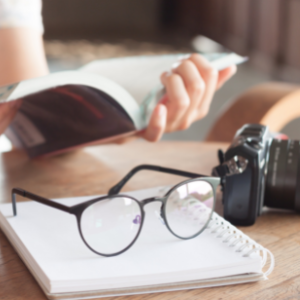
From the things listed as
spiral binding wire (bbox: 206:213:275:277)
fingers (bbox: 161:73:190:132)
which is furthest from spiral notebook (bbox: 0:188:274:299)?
fingers (bbox: 161:73:190:132)

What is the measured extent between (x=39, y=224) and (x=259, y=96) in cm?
62

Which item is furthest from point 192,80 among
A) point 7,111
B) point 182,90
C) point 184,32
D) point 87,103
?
point 184,32

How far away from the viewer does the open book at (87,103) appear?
50 centimetres

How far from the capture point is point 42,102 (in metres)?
0.60

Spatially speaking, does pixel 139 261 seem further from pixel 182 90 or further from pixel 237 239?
pixel 182 90

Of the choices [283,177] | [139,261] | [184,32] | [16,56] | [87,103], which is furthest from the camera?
[184,32]

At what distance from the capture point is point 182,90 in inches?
24.8

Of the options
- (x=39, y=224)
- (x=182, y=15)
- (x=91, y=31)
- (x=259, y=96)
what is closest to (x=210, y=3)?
(x=182, y=15)

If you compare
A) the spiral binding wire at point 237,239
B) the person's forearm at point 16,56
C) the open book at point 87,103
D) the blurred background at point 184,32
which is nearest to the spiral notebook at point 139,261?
the spiral binding wire at point 237,239

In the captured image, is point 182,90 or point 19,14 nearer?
point 182,90

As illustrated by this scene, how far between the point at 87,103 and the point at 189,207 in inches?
9.0

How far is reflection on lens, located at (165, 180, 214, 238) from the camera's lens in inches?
16.0

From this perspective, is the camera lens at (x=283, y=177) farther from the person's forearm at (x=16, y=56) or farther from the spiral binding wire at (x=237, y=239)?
the person's forearm at (x=16, y=56)

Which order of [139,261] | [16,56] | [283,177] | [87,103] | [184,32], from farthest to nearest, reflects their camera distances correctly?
[184,32], [16,56], [87,103], [283,177], [139,261]
